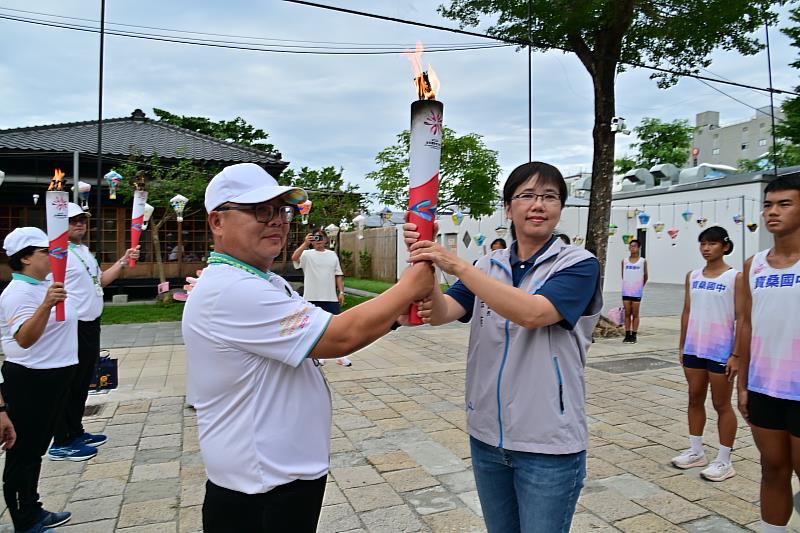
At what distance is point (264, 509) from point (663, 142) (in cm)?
3950

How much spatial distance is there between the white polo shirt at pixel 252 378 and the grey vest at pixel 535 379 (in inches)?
26.3

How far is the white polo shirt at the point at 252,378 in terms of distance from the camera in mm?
1540

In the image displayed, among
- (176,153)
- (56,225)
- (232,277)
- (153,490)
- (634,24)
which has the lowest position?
(153,490)

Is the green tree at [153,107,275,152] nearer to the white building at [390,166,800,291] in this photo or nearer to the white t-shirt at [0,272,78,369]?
the white building at [390,166,800,291]

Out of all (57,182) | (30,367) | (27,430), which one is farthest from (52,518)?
(57,182)

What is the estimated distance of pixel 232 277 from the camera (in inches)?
63.1

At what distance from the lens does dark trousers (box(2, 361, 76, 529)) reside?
3.10 metres

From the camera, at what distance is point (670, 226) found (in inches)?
849

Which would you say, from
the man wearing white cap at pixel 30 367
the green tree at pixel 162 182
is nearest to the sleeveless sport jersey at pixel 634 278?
the man wearing white cap at pixel 30 367

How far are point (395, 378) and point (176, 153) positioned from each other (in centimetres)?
1193

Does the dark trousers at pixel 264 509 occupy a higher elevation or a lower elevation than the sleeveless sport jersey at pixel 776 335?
lower

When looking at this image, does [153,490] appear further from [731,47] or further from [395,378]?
[731,47]

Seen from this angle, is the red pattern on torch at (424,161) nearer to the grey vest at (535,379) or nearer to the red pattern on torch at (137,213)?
the grey vest at (535,379)

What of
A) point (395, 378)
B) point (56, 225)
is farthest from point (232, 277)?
point (395, 378)
